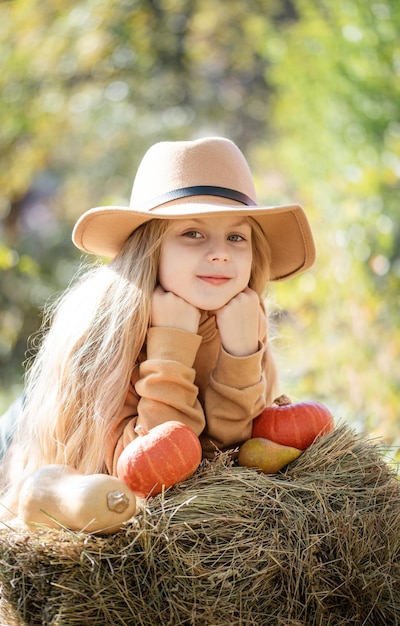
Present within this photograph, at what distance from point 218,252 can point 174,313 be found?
267mm

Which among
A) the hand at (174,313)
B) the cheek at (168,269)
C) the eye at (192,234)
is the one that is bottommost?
the hand at (174,313)

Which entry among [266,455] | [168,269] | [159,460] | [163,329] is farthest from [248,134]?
[159,460]

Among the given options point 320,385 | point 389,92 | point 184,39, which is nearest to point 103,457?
point 320,385

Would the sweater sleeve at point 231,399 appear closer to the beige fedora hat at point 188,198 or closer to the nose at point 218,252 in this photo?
the nose at point 218,252

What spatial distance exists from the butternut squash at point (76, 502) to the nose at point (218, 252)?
3.01ft

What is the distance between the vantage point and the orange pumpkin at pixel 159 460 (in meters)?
2.39

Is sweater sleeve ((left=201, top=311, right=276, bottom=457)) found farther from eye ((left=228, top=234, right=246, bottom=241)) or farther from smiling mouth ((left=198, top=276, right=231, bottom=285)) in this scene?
eye ((left=228, top=234, right=246, bottom=241))

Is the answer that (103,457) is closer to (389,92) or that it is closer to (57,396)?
(57,396)

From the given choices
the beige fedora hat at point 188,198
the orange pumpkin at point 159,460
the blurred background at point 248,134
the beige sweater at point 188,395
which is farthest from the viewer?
the blurred background at point 248,134

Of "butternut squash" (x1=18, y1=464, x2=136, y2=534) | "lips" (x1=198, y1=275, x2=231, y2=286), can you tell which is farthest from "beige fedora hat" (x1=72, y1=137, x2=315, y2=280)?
"butternut squash" (x1=18, y1=464, x2=136, y2=534)

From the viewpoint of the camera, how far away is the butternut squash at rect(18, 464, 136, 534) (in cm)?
211

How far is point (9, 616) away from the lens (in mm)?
2176

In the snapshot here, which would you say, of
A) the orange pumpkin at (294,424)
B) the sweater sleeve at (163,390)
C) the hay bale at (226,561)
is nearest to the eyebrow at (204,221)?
the sweater sleeve at (163,390)

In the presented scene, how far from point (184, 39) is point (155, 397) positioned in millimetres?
12864
